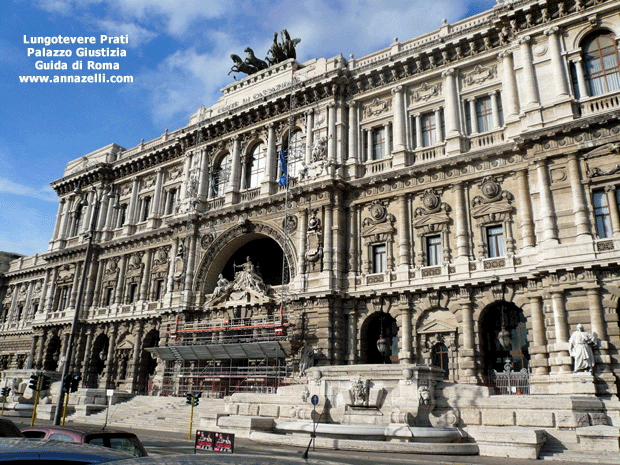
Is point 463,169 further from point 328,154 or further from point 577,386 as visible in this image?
point 577,386

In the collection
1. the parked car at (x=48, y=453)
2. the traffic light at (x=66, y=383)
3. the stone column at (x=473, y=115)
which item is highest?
the stone column at (x=473, y=115)

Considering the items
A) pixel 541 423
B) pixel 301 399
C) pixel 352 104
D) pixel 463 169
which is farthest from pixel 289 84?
pixel 541 423

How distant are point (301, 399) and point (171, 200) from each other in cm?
2355

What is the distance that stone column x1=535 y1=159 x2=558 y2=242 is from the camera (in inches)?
851

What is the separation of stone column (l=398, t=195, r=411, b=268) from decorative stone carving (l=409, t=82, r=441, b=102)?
5.90 meters

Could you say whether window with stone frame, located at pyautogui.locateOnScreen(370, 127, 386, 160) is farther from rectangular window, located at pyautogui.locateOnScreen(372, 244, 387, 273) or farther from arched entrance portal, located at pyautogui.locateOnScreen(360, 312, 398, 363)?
arched entrance portal, located at pyautogui.locateOnScreen(360, 312, 398, 363)

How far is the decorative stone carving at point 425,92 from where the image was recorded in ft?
93.2

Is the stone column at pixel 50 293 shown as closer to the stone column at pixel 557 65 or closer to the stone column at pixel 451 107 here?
the stone column at pixel 451 107

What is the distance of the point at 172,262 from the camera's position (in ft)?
116

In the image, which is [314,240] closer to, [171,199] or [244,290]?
[244,290]

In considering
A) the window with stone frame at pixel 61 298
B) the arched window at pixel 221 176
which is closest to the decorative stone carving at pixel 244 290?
the arched window at pixel 221 176

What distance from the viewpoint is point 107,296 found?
135ft

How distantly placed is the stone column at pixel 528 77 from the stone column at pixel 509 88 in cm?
56

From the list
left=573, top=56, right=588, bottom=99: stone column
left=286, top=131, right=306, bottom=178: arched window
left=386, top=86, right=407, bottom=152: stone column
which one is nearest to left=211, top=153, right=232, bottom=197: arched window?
left=286, top=131, right=306, bottom=178: arched window
